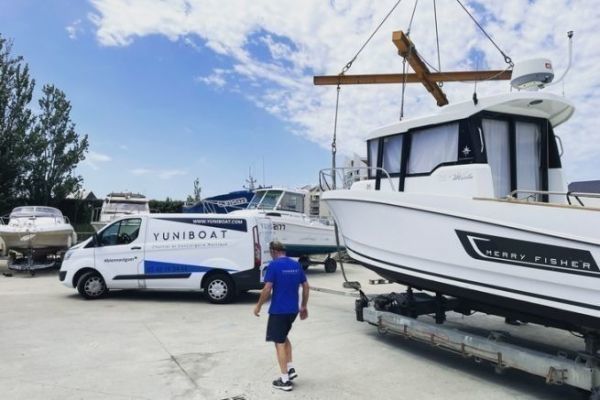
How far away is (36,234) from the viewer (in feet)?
48.4

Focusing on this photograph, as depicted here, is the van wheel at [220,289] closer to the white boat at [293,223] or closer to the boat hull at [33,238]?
the white boat at [293,223]

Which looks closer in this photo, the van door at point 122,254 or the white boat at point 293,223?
the van door at point 122,254

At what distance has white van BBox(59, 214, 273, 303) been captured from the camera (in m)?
9.94

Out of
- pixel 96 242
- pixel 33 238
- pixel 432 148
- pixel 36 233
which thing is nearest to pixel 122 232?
pixel 96 242

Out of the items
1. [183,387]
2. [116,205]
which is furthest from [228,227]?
[116,205]

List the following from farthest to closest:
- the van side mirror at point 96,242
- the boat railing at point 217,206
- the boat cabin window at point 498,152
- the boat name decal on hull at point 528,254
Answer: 1. the boat railing at point 217,206
2. the van side mirror at point 96,242
3. the boat cabin window at point 498,152
4. the boat name decal on hull at point 528,254

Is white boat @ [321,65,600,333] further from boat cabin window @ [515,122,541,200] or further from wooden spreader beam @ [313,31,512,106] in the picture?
wooden spreader beam @ [313,31,512,106]

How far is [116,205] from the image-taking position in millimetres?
19781

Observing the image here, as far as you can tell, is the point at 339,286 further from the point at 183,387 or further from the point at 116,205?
the point at 116,205

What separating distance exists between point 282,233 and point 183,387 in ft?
31.7

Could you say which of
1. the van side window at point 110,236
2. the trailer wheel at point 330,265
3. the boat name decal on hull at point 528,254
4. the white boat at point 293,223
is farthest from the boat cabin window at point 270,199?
the boat name decal on hull at point 528,254

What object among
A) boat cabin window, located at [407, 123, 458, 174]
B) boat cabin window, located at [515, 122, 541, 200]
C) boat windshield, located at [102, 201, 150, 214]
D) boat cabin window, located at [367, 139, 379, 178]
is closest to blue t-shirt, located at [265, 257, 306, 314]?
boat cabin window, located at [407, 123, 458, 174]

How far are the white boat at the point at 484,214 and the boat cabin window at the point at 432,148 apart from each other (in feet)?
0.05

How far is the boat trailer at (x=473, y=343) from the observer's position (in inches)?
183
